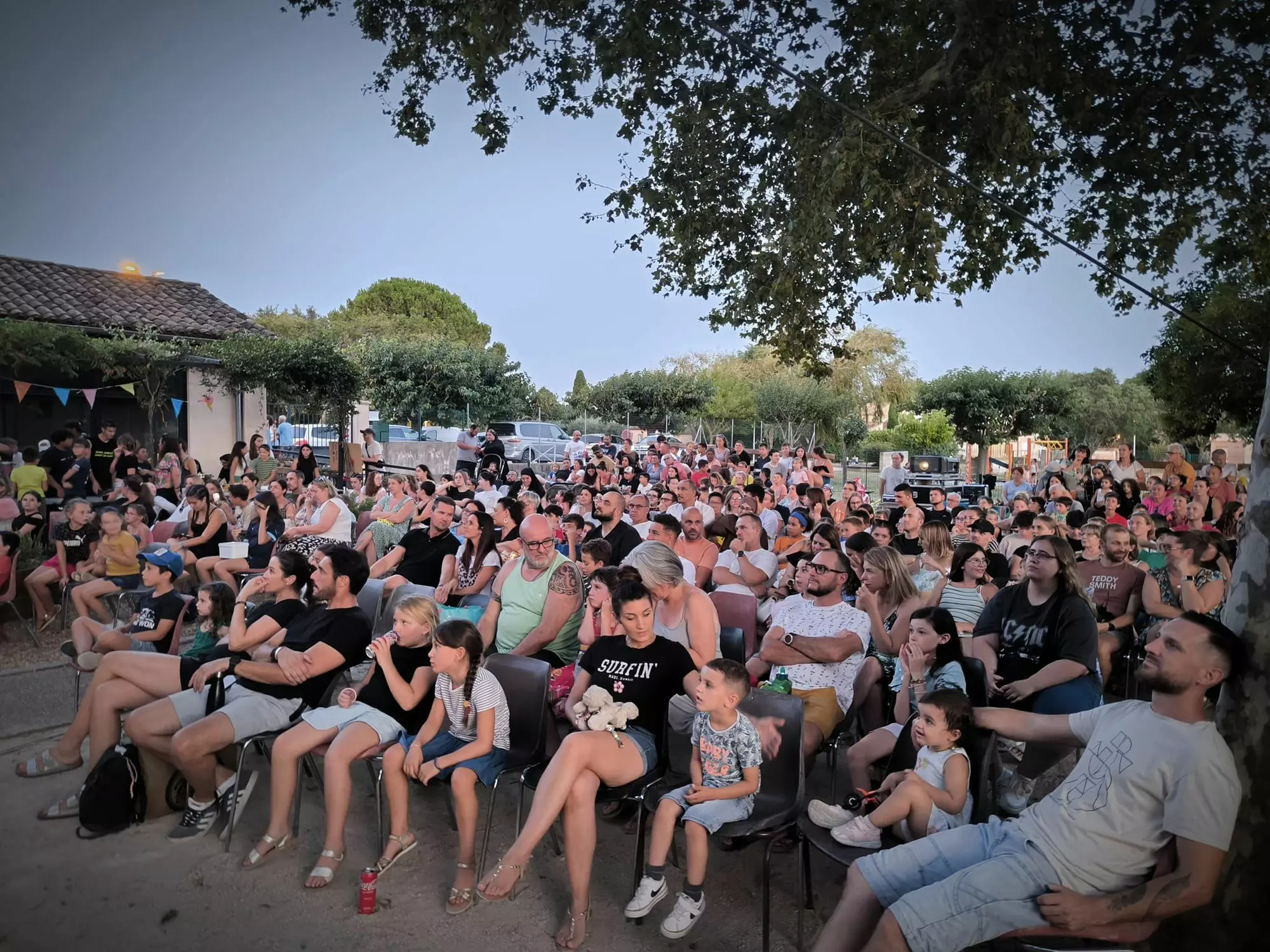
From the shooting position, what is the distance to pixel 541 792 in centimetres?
304

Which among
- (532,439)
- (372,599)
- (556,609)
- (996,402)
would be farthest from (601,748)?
(996,402)

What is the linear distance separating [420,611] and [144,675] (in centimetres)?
145

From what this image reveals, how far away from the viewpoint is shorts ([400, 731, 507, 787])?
3.38 meters

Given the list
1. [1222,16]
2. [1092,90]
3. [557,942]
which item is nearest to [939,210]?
[1092,90]

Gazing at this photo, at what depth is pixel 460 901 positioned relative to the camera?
10.2 ft

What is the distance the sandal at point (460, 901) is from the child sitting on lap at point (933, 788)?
1393 mm

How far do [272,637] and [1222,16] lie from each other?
6130 millimetres

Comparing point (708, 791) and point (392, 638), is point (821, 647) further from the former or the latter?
point (392, 638)

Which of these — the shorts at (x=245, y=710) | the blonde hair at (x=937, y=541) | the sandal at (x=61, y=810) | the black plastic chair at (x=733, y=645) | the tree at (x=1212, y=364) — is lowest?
the sandal at (x=61, y=810)

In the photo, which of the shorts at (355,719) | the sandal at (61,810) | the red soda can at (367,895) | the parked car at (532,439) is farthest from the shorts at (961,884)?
the parked car at (532,439)

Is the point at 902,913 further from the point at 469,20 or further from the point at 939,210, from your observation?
the point at 469,20

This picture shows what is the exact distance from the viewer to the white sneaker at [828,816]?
9.51ft

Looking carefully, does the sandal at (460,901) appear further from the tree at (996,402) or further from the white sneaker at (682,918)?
the tree at (996,402)

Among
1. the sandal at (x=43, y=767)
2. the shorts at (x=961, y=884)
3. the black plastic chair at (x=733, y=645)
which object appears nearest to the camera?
the shorts at (x=961, y=884)
